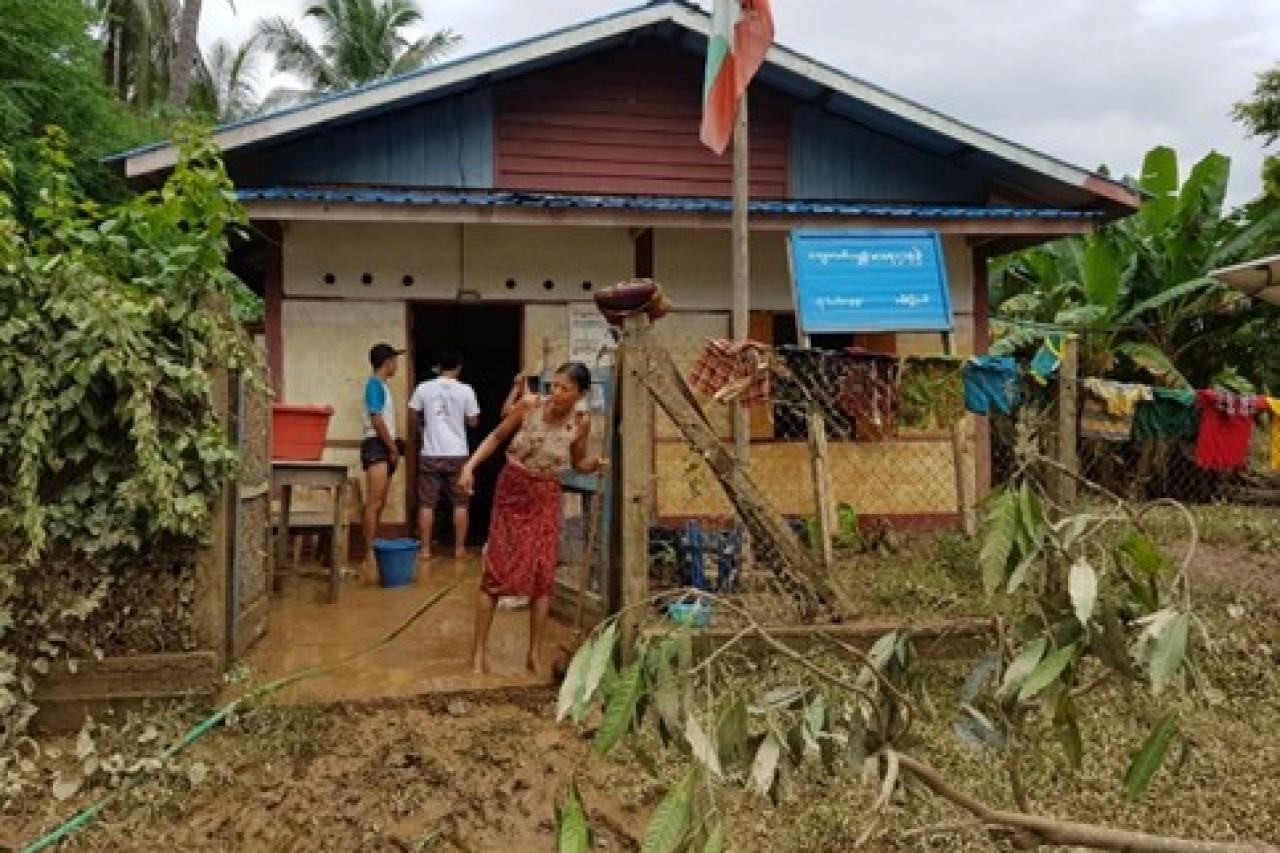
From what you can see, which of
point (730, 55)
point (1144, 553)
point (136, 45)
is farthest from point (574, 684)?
point (136, 45)

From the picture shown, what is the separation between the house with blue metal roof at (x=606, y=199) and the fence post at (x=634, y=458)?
3.33 m

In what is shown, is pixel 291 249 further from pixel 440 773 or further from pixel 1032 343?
pixel 1032 343

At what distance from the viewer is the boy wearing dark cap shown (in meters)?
7.09

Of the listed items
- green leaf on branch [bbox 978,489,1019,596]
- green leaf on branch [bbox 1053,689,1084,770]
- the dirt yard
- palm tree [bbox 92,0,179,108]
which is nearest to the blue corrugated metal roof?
the dirt yard

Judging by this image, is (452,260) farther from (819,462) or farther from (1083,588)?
(1083,588)

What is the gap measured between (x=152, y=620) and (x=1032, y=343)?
33.1 ft

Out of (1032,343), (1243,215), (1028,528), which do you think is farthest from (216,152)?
(1243,215)

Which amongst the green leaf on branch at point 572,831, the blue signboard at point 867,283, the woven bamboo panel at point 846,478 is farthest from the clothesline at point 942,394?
the green leaf on branch at point 572,831

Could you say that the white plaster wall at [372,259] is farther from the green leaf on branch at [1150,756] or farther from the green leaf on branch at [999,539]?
the green leaf on branch at [1150,756]

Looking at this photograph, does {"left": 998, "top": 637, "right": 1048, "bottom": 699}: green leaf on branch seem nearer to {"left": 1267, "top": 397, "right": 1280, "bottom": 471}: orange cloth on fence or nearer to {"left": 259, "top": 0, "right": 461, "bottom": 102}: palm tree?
{"left": 1267, "top": 397, "right": 1280, "bottom": 471}: orange cloth on fence

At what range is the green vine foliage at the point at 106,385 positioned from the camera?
3930 mm

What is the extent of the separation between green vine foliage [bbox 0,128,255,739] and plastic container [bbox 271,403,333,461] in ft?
5.13

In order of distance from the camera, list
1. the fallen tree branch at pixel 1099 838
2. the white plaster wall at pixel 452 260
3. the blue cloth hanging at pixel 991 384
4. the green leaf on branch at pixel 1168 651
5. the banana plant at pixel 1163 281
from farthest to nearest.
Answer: the banana plant at pixel 1163 281, the white plaster wall at pixel 452 260, the blue cloth hanging at pixel 991 384, the green leaf on branch at pixel 1168 651, the fallen tree branch at pixel 1099 838

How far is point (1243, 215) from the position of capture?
12.8 metres
